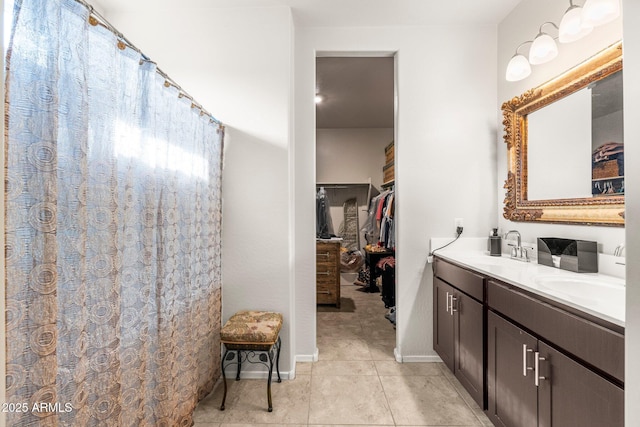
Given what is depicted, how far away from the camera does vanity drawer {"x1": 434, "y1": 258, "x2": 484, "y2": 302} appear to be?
1.79 meters

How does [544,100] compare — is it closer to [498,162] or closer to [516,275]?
[498,162]

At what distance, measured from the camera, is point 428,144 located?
102 inches

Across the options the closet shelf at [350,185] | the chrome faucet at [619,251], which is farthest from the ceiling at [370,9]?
the closet shelf at [350,185]

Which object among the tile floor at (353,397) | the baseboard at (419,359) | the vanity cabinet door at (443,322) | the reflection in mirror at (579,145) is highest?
the reflection in mirror at (579,145)

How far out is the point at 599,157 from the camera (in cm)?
167

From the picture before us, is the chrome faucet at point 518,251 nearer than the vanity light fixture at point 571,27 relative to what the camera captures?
No

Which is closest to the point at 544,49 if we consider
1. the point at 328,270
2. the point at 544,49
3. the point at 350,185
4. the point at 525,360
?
the point at 544,49

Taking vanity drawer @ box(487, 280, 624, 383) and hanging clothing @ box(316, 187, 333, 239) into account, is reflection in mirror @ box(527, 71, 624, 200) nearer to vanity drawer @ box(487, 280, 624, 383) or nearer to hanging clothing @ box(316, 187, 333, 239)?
vanity drawer @ box(487, 280, 624, 383)

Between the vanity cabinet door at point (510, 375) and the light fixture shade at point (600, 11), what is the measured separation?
1.53 m

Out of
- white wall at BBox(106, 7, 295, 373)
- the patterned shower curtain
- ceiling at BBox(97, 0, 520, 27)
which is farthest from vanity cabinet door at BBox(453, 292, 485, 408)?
ceiling at BBox(97, 0, 520, 27)

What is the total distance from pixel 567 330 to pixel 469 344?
85 cm

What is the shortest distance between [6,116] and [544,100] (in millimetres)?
2706

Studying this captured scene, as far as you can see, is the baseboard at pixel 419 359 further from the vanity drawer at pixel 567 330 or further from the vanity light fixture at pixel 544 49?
the vanity light fixture at pixel 544 49

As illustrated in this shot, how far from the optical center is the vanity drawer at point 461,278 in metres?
1.79
